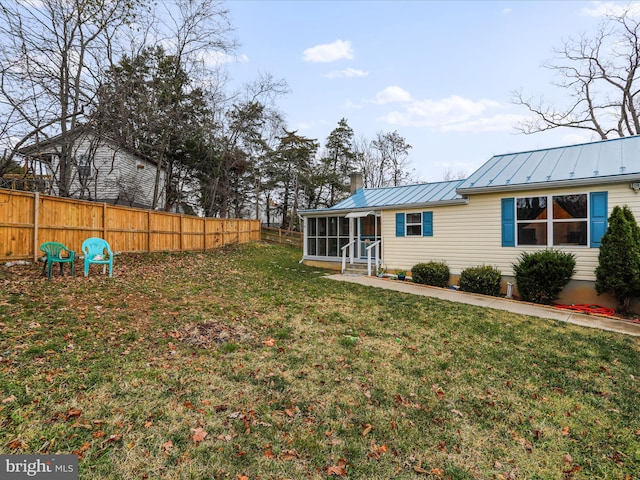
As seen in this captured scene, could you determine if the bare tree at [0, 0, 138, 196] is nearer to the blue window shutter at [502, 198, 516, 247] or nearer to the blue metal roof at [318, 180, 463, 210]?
the blue metal roof at [318, 180, 463, 210]

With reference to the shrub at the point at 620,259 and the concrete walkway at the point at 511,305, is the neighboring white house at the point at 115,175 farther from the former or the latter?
the shrub at the point at 620,259

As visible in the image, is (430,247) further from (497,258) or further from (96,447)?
(96,447)

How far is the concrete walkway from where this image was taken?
20.2 ft

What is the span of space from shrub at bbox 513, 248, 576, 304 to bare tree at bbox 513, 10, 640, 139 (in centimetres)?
1631

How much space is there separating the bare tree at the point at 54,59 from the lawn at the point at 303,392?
285 inches

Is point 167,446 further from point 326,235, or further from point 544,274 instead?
point 326,235

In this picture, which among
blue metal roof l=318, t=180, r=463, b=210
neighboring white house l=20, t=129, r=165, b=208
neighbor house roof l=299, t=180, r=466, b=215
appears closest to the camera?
neighbor house roof l=299, t=180, r=466, b=215

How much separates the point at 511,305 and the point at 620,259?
245 cm

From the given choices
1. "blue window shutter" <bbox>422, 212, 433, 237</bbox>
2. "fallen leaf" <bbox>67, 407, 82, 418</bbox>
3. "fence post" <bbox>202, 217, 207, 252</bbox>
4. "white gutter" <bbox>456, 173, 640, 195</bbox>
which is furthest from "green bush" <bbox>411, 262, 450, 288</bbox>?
"fence post" <bbox>202, 217, 207, 252</bbox>

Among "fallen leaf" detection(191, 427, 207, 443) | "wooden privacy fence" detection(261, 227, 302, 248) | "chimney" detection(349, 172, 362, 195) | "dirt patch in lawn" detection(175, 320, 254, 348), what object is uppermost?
"chimney" detection(349, 172, 362, 195)

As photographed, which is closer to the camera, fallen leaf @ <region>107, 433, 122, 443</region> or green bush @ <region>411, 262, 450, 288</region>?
fallen leaf @ <region>107, 433, 122, 443</region>

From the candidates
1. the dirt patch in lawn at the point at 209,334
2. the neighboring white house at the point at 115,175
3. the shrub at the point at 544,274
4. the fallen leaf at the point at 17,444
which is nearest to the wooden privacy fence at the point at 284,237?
the neighboring white house at the point at 115,175

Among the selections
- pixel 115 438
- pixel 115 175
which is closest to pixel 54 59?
pixel 115 175

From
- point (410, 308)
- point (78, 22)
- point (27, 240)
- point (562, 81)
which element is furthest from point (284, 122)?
point (410, 308)
